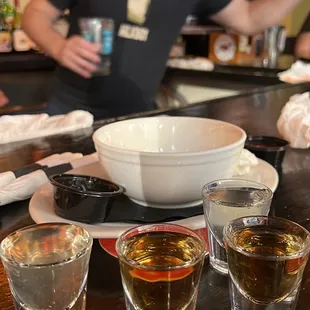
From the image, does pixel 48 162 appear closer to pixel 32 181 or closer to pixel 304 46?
pixel 32 181

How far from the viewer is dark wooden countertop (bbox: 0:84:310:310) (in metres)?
0.46

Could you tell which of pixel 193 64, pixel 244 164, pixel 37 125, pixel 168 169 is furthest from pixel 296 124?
pixel 193 64

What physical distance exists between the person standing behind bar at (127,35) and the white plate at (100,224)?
91 centimetres

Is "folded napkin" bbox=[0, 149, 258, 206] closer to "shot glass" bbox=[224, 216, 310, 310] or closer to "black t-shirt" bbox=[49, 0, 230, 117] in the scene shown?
"shot glass" bbox=[224, 216, 310, 310]

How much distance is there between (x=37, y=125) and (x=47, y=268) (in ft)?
2.27

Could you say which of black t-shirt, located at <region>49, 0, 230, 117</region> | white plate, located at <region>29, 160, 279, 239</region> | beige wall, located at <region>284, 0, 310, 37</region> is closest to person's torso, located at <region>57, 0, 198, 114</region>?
black t-shirt, located at <region>49, 0, 230, 117</region>

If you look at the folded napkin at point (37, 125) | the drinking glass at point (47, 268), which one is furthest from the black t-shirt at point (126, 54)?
the drinking glass at point (47, 268)

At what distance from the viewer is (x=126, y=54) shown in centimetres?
159

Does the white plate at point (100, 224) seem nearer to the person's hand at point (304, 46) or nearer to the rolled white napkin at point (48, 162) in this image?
the rolled white napkin at point (48, 162)

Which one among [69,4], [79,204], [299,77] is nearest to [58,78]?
[69,4]

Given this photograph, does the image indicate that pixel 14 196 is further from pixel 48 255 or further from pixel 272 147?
pixel 272 147

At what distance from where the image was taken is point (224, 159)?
0.59 meters

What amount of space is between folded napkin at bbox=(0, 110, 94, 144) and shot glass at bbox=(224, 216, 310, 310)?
Answer: 634mm

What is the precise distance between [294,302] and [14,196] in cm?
39
